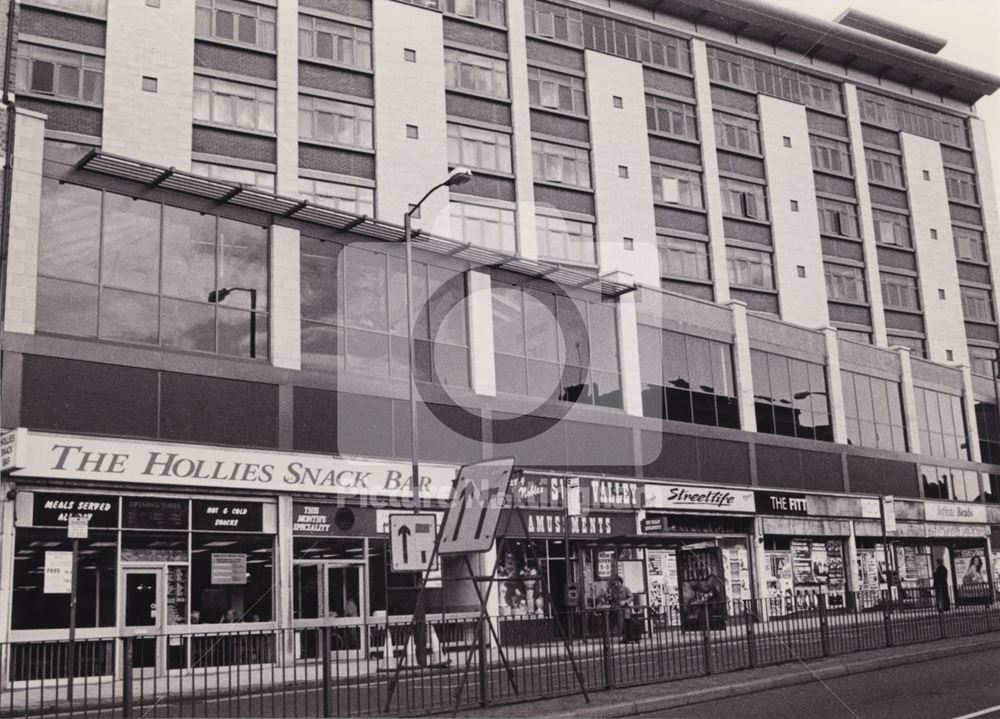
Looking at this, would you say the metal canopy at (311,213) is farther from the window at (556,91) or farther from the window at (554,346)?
the window at (556,91)

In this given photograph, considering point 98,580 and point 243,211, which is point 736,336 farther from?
point 98,580

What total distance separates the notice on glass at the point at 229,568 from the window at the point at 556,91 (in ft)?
71.2

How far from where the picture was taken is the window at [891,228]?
48.5 metres

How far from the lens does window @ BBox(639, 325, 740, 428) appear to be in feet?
109

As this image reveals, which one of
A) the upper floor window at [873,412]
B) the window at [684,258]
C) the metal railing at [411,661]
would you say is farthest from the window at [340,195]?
the upper floor window at [873,412]

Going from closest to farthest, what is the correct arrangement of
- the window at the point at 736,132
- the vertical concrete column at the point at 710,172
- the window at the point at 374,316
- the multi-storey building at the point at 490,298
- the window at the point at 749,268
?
the multi-storey building at the point at 490,298
the window at the point at 374,316
the vertical concrete column at the point at 710,172
the window at the point at 749,268
the window at the point at 736,132

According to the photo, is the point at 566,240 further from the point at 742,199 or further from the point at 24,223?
the point at 24,223

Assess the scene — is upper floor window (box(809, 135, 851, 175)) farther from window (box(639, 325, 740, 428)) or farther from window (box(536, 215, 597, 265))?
window (box(536, 215, 597, 265))

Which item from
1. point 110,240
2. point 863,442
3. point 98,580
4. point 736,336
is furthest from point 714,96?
point 98,580

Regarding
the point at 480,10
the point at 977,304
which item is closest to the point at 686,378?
the point at 480,10

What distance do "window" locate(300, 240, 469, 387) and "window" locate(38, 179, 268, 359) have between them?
138 cm

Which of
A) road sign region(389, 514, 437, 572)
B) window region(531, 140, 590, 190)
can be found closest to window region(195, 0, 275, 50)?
window region(531, 140, 590, 190)

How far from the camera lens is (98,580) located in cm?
2025

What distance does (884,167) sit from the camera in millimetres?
49812
